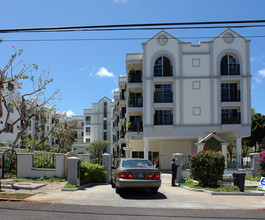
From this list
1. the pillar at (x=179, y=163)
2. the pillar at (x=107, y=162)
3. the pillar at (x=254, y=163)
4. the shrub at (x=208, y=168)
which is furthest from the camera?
the pillar at (x=254, y=163)

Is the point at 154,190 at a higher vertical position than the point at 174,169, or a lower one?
lower

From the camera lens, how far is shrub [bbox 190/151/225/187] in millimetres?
14641

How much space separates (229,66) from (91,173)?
22.6 meters

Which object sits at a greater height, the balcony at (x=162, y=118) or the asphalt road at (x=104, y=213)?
the balcony at (x=162, y=118)

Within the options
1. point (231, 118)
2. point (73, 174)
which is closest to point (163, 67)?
point (231, 118)

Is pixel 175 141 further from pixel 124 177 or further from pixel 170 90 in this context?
pixel 124 177

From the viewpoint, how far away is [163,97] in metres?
33.4

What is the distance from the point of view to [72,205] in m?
10.1

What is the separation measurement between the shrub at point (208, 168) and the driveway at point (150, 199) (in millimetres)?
1386

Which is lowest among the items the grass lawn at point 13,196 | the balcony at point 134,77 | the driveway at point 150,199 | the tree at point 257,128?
the driveway at point 150,199

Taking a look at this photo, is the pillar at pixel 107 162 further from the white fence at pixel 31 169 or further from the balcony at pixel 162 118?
the balcony at pixel 162 118

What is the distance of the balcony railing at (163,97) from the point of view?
33.4 metres

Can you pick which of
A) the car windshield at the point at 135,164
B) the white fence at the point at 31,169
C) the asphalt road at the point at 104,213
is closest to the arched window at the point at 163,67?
the white fence at the point at 31,169

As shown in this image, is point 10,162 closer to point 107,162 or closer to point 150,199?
point 107,162
